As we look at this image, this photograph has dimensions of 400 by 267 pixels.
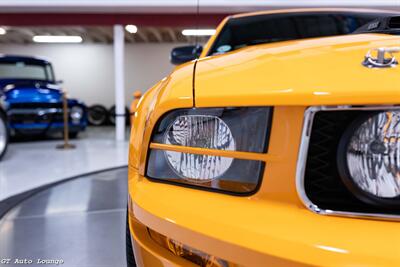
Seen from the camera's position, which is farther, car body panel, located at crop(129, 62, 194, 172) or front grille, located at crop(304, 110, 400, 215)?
A: car body panel, located at crop(129, 62, 194, 172)

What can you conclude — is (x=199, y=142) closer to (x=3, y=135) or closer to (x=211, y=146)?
(x=211, y=146)

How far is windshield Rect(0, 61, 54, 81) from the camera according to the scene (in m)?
6.36

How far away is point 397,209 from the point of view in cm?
66

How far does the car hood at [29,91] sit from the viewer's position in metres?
5.87

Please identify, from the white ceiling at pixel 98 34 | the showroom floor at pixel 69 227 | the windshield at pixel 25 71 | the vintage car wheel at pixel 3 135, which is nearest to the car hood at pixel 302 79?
the showroom floor at pixel 69 227

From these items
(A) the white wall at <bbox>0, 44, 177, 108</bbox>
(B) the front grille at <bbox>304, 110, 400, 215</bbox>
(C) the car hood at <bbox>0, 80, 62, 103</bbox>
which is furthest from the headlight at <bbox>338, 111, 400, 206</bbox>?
(A) the white wall at <bbox>0, 44, 177, 108</bbox>

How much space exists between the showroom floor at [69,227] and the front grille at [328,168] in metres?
1.29

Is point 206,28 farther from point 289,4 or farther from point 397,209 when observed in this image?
point 397,209

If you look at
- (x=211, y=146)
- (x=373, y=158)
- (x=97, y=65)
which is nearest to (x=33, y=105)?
(x=211, y=146)

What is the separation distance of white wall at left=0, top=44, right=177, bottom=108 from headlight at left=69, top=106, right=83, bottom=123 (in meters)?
5.64

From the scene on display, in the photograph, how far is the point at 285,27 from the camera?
1950 millimetres

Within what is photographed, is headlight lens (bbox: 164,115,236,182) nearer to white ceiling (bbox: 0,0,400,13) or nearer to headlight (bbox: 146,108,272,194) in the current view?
headlight (bbox: 146,108,272,194)

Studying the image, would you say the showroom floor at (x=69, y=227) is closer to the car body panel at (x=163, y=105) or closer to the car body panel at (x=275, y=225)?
the car body panel at (x=163, y=105)

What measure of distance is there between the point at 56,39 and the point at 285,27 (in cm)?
1148
